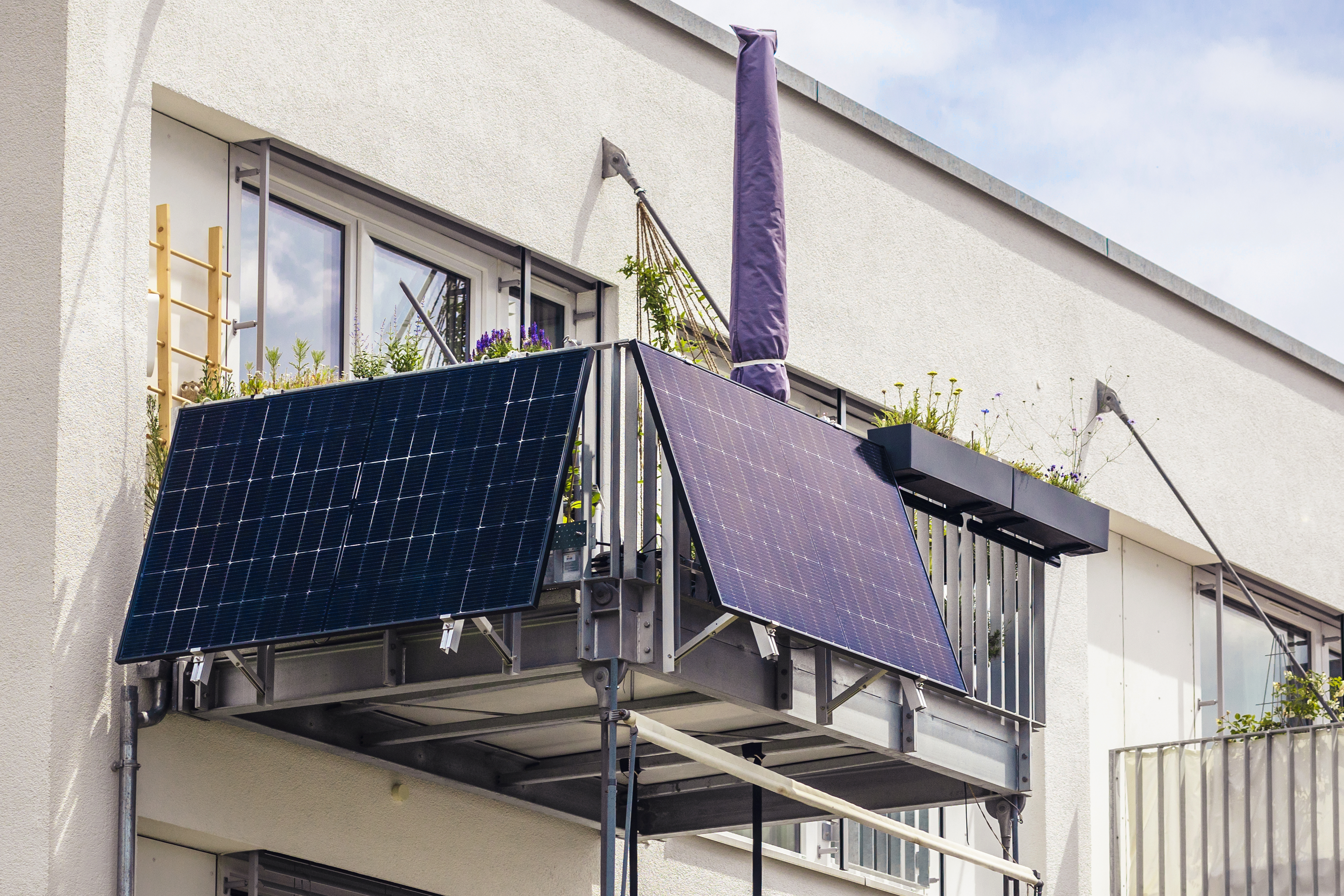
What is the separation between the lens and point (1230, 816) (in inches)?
732

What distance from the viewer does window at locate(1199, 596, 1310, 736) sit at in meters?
21.5

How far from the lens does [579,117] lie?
14.9 m

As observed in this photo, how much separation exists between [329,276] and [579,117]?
7.71 ft

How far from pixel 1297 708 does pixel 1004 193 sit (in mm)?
5241

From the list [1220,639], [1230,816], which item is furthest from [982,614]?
[1220,639]

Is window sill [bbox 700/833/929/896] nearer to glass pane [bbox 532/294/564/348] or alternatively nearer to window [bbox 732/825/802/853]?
window [bbox 732/825/802/853]

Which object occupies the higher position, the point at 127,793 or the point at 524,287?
the point at 524,287

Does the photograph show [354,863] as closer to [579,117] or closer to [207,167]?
[207,167]

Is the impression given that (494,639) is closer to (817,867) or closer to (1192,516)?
(817,867)

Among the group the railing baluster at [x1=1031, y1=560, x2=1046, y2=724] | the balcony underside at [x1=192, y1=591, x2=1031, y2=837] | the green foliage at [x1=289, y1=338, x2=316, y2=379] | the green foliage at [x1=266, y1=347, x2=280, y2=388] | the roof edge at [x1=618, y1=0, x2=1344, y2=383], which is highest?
the roof edge at [x1=618, y1=0, x2=1344, y2=383]

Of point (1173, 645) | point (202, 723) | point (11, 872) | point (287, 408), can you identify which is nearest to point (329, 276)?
point (287, 408)

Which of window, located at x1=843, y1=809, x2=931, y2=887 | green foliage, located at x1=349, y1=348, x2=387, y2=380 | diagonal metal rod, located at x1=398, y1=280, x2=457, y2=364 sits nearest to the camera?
green foliage, located at x1=349, y1=348, x2=387, y2=380

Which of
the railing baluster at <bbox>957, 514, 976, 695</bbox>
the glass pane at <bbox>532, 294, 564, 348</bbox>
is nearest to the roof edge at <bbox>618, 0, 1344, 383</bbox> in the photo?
the glass pane at <bbox>532, 294, 564, 348</bbox>

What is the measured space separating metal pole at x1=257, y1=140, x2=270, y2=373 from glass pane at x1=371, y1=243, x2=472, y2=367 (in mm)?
887
